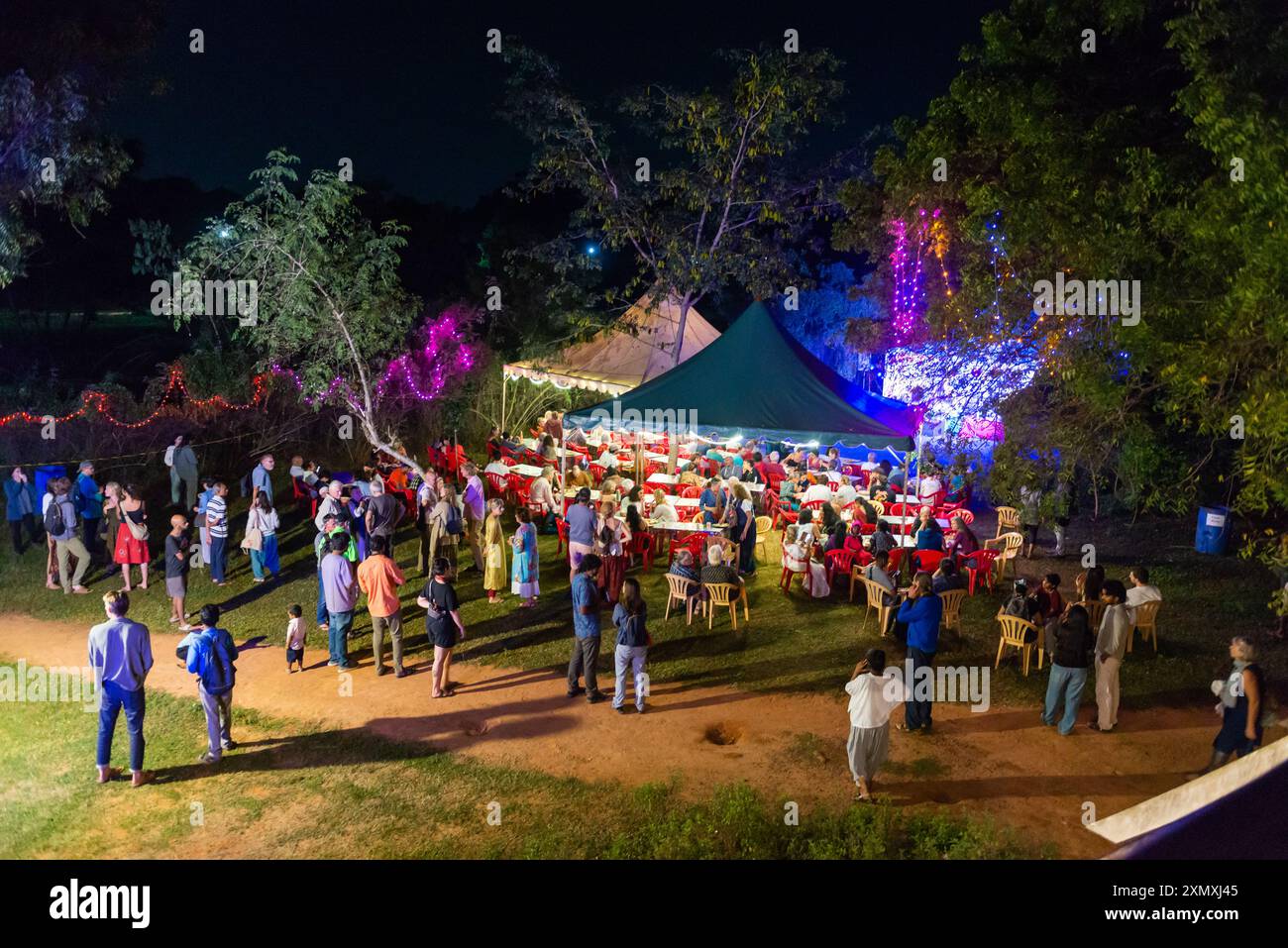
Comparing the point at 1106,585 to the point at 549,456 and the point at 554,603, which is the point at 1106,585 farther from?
the point at 549,456

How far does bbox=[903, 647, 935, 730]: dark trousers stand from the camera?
799 cm

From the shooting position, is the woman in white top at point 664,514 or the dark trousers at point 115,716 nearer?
the dark trousers at point 115,716

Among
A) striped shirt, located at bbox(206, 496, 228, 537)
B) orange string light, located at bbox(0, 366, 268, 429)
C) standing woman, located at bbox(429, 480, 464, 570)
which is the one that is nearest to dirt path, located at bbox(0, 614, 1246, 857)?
standing woman, located at bbox(429, 480, 464, 570)

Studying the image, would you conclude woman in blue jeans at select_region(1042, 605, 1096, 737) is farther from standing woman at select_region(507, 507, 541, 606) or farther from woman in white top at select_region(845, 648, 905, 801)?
standing woman at select_region(507, 507, 541, 606)

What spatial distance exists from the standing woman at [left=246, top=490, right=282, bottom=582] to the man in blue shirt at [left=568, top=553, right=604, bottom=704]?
504 cm

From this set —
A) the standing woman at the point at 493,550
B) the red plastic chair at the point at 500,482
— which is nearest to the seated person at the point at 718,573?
the standing woman at the point at 493,550

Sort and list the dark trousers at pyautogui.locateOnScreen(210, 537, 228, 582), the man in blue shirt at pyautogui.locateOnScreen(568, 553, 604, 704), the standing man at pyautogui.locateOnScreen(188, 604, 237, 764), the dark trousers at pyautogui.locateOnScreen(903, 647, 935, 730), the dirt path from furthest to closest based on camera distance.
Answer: the dark trousers at pyautogui.locateOnScreen(210, 537, 228, 582), the man in blue shirt at pyautogui.locateOnScreen(568, 553, 604, 704), the dark trousers at pyautogui.locateOnScreen(903, 647, 935, 730), the standing man at pyautogui.locateOnScreen(188, 604, 237, 764), the dirt path

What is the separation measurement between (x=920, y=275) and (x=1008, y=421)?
5374mm

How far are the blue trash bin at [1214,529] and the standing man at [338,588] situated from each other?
1197 cm

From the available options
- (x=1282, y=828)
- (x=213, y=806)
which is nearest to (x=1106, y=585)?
(x=1282, y=828)

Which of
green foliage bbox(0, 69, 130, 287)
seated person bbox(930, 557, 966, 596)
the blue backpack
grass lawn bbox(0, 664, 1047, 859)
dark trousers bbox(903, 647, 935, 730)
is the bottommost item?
grass lawn bbox(0, 664, 1047, 859)

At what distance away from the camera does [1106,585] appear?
26.2ft

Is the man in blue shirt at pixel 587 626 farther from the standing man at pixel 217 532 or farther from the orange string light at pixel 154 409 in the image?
the orange string light at pixel 154 409

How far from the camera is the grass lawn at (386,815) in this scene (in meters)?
6.17
